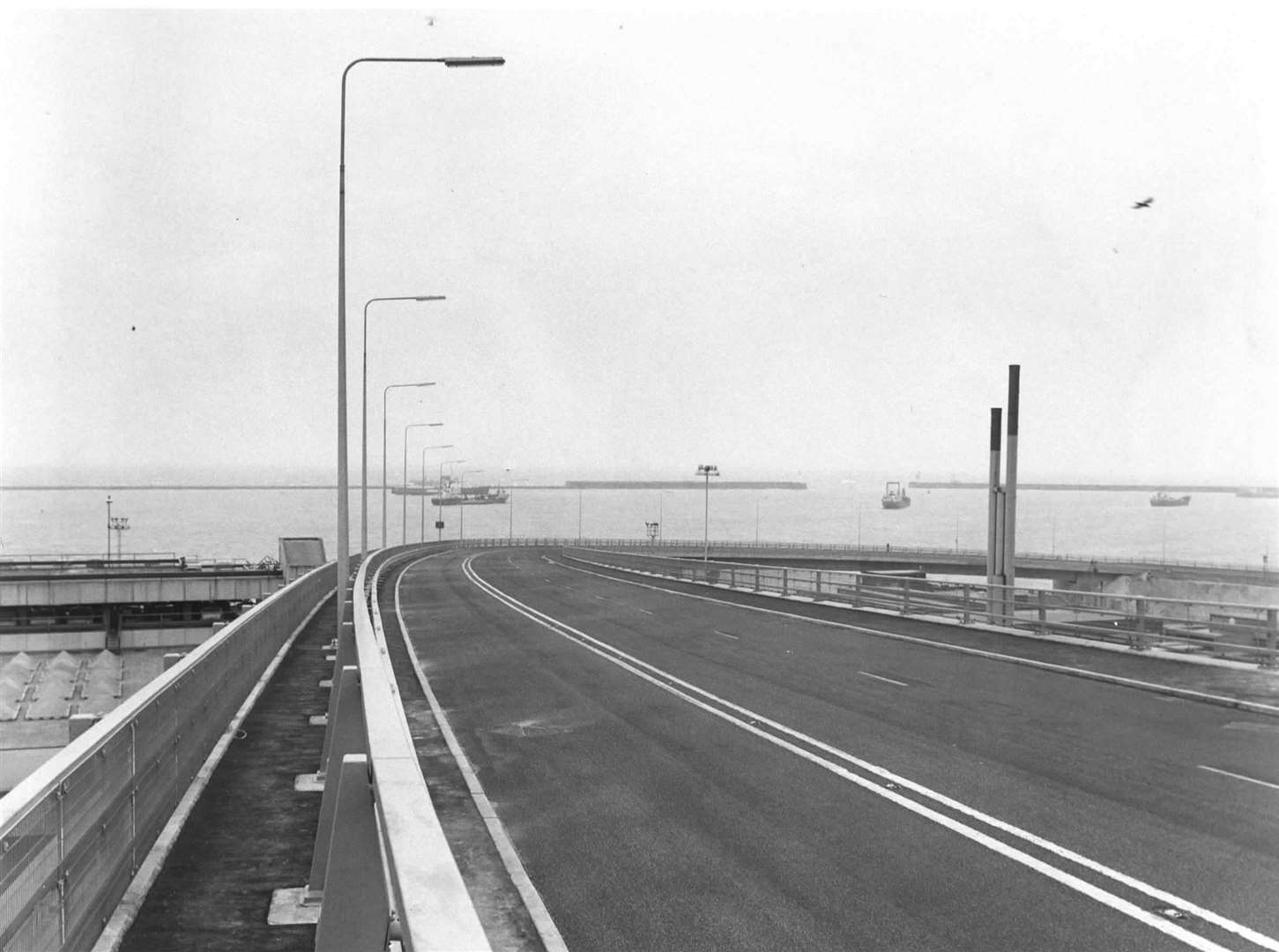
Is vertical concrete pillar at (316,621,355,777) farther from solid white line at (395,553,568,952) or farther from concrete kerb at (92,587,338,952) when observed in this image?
→ solid white line at (395,553,568,952)

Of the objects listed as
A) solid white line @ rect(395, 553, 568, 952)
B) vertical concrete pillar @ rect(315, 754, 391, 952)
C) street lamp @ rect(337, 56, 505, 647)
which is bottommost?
solid white line @ rect(395, 553, 568, 952)

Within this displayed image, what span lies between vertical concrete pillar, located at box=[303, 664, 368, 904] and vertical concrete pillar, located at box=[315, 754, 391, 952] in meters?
1.41

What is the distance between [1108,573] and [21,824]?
9949cm

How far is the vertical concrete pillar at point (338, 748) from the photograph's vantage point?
235 inches

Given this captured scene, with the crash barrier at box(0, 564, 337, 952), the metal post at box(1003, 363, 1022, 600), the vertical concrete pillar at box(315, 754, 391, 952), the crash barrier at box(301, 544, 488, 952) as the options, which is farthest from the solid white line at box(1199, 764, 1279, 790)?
the metal post at box(1003, 363, 1022, 600)

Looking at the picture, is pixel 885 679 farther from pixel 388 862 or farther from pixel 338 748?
pixel 388 862

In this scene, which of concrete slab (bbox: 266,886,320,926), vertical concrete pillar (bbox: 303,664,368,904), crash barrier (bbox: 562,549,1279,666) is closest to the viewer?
vertical concrete pillar (bbox: 303,664,368,904)

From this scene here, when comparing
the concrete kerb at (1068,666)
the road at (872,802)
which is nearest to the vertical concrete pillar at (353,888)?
the road at (872,802)

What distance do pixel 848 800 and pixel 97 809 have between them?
683 cm

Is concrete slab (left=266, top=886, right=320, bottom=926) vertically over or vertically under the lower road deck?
over

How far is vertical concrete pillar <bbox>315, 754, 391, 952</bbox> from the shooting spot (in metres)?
3.43

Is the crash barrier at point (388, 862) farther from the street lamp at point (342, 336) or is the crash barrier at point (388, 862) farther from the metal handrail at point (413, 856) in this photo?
the street lamp at point (342, 336)

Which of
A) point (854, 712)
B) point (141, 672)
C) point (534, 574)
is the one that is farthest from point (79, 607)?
point (854, 712)

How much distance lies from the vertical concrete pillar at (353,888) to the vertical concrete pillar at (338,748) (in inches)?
55.3
